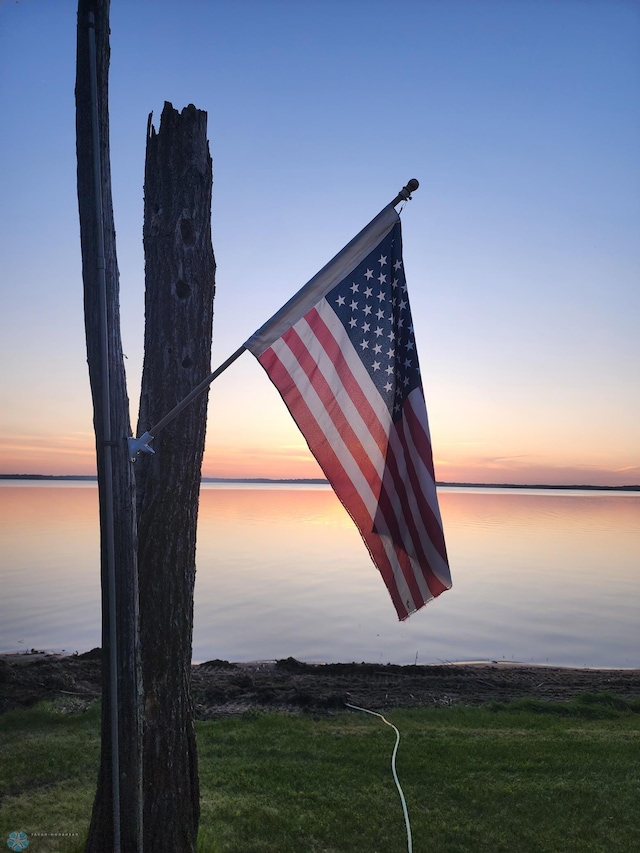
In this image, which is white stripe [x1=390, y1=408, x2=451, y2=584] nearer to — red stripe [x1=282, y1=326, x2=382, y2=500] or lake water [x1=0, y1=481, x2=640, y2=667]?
red stripe [x1=282, y1=326, x2=382, y2=500]

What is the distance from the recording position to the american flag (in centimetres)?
382

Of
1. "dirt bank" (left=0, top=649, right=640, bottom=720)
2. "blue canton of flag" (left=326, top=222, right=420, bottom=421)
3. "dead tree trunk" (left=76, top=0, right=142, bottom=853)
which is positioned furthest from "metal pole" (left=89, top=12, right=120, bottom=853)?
"dirt bank" (left=0, top=649, right=640, bottom=720)

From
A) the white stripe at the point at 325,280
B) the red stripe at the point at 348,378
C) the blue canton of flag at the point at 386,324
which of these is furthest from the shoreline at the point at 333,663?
the white stripe at the point at 325,280

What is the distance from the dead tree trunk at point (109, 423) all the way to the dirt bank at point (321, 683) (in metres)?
4.52

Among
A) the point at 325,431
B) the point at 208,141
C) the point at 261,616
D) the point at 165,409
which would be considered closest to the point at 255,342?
the point at 325,431

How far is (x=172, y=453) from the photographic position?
4289 millimetres

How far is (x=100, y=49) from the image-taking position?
3596 mm

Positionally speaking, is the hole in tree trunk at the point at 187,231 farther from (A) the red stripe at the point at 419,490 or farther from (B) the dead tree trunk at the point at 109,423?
(A) the red stripe at the point at 419,490

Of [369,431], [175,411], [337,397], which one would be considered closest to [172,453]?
[175,411]

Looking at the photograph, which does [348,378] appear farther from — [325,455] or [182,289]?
[182,289]

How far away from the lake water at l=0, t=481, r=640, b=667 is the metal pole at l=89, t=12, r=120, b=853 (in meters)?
8.87

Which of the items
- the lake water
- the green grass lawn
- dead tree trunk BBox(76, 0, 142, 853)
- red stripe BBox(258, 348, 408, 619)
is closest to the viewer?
dead tree trunk BBox(76, 0, 142, 853)

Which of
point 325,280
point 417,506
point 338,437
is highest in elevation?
point 325,280

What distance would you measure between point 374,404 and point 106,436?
5.04 feet
